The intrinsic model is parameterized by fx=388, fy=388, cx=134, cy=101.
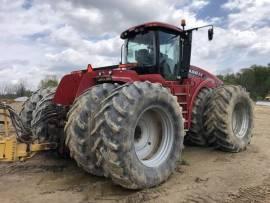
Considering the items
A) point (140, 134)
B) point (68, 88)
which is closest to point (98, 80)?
point (68, 88)

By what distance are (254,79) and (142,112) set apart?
47204mm

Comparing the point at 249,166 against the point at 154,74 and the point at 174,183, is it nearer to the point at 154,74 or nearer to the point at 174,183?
the point at 174,183

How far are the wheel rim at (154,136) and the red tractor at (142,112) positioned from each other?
0.05ft

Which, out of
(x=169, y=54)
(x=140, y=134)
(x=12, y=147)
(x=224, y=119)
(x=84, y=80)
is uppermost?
(x=169, y=54)

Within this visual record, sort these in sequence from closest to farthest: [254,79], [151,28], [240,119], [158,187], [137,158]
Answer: [137,158] → [158,187] → [151,28] → [240,119] → [254,79]

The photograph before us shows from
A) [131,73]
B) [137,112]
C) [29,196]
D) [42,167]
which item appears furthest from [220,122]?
[29,196]

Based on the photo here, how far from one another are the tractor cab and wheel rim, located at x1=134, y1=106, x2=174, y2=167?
54.5 inches

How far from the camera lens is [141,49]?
24.9ft

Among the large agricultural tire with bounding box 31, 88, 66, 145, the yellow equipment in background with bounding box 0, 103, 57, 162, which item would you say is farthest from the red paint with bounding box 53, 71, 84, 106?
the yellow equipment in background with bounding box 0, 103, 57, 162

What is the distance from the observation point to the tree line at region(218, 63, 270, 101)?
47594 millimetres

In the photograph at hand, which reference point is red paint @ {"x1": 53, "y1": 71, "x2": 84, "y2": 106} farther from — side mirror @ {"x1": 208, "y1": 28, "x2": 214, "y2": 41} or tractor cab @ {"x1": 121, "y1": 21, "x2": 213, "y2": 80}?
side mirror @ {"x1": 208, "y1": 28, "x2": 214, "y2": 41}

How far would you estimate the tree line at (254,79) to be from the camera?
156 feet

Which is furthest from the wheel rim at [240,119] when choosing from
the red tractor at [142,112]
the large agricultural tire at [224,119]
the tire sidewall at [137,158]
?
the tire sidewall at [137,158]

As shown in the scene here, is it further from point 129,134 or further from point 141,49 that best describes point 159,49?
point 129,134
